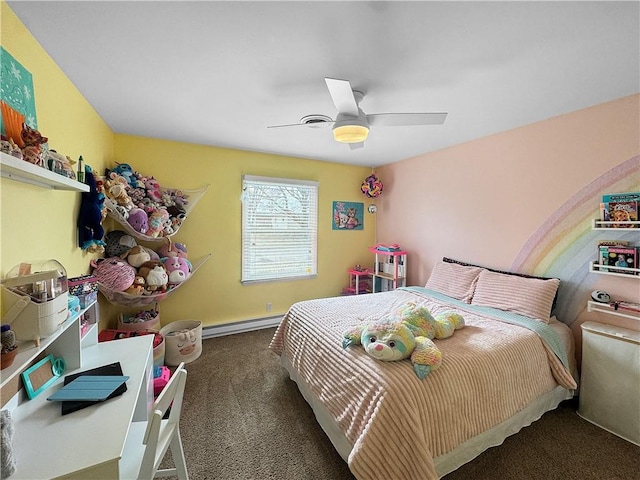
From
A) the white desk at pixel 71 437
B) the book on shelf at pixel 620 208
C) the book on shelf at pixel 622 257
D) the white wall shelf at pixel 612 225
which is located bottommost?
the white desk at pixel 71 437

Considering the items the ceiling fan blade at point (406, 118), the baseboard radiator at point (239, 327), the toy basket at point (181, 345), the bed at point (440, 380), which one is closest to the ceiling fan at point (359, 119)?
the ceiling fan blade at point (406, 118)

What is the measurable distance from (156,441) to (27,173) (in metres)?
1.15

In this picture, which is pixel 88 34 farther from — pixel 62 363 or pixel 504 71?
pixel 504 71

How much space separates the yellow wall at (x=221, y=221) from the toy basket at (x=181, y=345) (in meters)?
0.48

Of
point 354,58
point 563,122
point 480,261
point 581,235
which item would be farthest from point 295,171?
point 581,235

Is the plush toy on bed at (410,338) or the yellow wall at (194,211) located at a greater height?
the yellow wall at (194,211)

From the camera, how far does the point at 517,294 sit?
7.63 ft

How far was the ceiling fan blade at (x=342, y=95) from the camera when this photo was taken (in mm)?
1435

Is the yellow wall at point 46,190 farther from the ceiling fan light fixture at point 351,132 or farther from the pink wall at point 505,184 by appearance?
the pink wall at point 505,184

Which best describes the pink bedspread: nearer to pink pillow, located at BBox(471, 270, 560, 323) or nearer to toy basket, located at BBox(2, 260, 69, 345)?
pink pillow, located at BBox(471, 270, 560, 323)

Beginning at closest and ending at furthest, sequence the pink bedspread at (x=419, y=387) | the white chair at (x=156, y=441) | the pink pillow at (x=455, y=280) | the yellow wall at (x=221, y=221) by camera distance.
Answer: the white chair at (x=156, y=441) < the pink bedspread at (x=419, y=387) < the pink pillow at (x=455, y=280) < the yellow wall at (x=221, y=221)

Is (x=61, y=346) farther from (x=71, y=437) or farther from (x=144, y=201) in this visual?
(x=144, y=201)

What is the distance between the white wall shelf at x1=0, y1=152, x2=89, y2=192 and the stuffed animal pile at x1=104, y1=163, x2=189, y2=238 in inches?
35.7

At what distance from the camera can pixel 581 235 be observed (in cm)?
220
